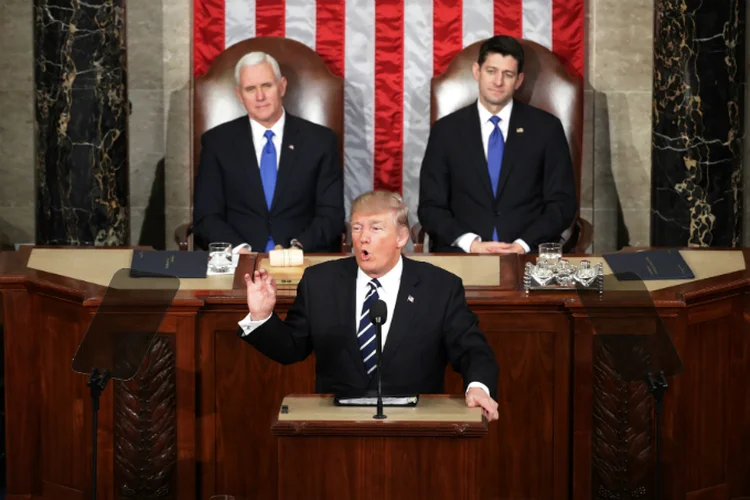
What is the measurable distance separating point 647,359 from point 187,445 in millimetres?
1767

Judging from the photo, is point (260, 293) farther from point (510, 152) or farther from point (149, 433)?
point (510, 152)

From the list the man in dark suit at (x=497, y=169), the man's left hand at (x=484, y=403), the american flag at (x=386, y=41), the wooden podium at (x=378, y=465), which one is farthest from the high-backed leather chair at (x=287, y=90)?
the wooden podium at (x=378, y=465)

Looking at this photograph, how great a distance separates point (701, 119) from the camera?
729 centimetres

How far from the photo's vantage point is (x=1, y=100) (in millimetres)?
8203

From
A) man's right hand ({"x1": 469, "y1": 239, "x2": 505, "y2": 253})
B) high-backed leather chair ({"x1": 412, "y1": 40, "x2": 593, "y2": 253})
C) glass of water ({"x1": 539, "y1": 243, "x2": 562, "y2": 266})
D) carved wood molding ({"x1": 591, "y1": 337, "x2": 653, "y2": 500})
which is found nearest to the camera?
carved wood molding ({"x1": 591, "y1": 337, "x2": 653, "y2": 500})

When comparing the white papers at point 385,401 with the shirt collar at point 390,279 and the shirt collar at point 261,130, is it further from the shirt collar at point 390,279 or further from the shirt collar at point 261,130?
the shirt collar at point 261,130

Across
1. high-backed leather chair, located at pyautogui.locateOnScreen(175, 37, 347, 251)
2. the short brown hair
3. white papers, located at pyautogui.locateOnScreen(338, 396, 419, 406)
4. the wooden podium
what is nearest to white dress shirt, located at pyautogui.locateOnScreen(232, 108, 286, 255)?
high-backed leather chair, located at pyautogui.locateOnScreen(175, 37, 347, 251)

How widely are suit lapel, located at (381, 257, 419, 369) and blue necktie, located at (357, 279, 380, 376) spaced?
1.7 inches

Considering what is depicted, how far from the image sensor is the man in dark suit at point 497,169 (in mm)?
6754

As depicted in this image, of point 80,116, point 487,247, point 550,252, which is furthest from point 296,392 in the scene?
point 80,116

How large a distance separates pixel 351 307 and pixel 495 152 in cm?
270

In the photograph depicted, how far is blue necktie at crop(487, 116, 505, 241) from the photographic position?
22.4 feet

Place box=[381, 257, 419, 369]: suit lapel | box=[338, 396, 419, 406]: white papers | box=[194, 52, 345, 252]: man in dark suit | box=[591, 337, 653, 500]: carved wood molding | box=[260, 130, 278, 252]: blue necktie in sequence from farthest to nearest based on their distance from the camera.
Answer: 1. box=[260, 130, 278, 252]: blue necktie
2. box=[194, 52, 345, 252]: man in dark suit
3. box=[591, 337, 653, 500]: carved wood molding
4. box=[381, 257, 419, 369]: suit lapel
5. box=[338, 396, 419, 406]: white papers

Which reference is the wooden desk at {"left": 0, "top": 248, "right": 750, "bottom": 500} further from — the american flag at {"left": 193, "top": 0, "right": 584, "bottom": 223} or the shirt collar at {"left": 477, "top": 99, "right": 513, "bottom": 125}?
the american flag at {"left": 193, "top": 0, "right": 584, "bottom": 223}
